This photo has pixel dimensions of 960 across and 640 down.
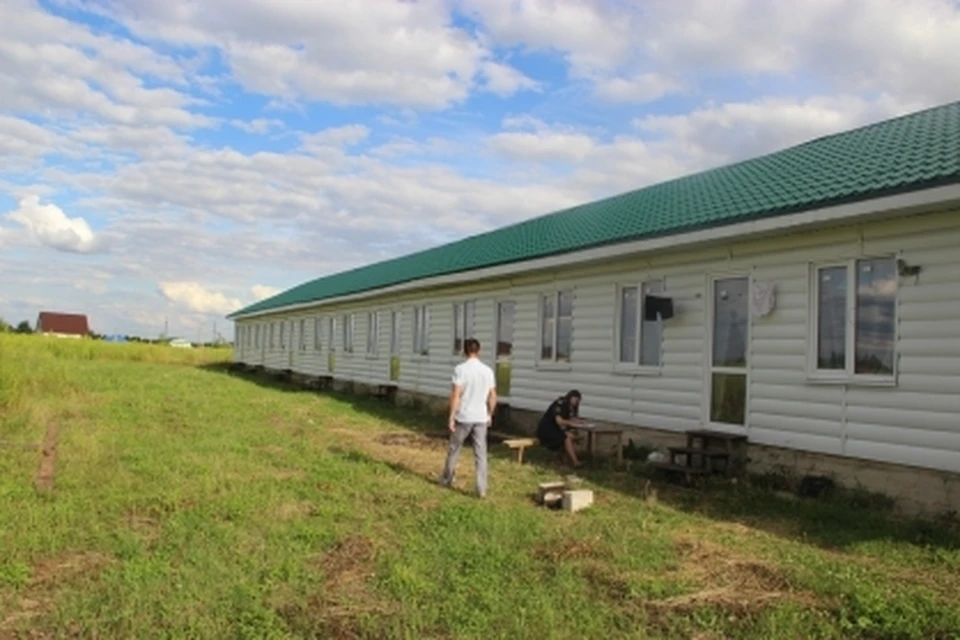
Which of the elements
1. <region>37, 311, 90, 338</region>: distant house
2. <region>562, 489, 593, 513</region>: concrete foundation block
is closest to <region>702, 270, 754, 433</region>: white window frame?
<region>562, 489, 593, 513</region>: concrete foundation block

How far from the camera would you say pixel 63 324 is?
11794 cm

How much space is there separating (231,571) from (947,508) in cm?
679

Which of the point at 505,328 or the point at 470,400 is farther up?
the point at 505,328

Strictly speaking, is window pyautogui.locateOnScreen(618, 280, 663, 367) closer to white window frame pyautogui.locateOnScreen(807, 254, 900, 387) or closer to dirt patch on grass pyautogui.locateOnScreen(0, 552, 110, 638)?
white window frame pyautogui.locateOnScreen(807, 254, 900, 387)

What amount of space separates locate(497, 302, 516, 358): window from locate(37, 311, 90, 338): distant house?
10987cm

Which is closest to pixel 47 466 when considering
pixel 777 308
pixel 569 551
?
pixel 569 551

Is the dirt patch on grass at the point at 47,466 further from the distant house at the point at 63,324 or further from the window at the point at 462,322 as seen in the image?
the distant house at the point at 63,324

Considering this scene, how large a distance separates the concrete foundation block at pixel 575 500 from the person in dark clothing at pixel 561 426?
3.27 meters

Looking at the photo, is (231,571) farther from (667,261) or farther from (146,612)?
(667,261)

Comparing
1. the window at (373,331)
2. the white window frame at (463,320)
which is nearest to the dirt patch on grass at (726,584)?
the white window frame at (463,320)

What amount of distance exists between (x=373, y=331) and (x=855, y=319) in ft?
60.8

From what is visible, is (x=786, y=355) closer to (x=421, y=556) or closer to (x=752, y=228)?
(x=752, y=228)

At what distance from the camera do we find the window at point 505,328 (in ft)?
57.5

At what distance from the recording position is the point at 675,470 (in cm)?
1084
